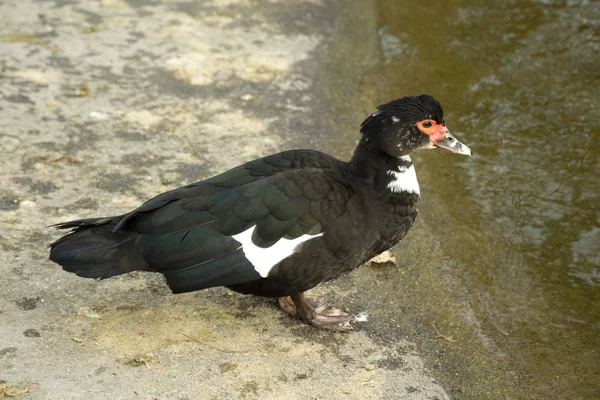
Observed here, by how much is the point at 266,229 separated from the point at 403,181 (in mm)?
826

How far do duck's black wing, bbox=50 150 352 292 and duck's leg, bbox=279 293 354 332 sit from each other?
1.43ft

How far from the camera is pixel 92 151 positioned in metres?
5.25

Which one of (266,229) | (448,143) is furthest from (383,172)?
(266,229)

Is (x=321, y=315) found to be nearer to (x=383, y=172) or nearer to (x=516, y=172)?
(x=383, y=172)

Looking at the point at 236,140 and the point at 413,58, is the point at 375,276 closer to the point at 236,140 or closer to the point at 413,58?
the point at 236,140

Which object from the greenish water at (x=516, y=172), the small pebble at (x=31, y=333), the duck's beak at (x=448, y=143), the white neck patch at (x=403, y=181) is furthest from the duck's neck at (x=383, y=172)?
the small pebble at (x=31, y=333)

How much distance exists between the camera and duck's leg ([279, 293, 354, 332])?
3.95 meters

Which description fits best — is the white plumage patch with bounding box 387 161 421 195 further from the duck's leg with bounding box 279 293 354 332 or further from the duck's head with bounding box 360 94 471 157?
the duck's leg with bounding box 279 293 354 332

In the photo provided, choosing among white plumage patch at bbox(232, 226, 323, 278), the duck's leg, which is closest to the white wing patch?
white plumage patch at bbox(232, 226, 323, 278)

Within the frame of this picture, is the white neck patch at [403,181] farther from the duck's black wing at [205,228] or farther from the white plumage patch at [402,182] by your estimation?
the duck's black wing at [205,228]

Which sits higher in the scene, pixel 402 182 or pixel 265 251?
pixel 402 182

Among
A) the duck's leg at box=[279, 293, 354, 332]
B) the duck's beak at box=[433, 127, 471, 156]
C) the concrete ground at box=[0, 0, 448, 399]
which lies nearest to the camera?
the concrete ground at box=[0, 0, 448, 399]

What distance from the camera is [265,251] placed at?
3.64 metres

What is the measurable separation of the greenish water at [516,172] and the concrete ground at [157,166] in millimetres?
536
